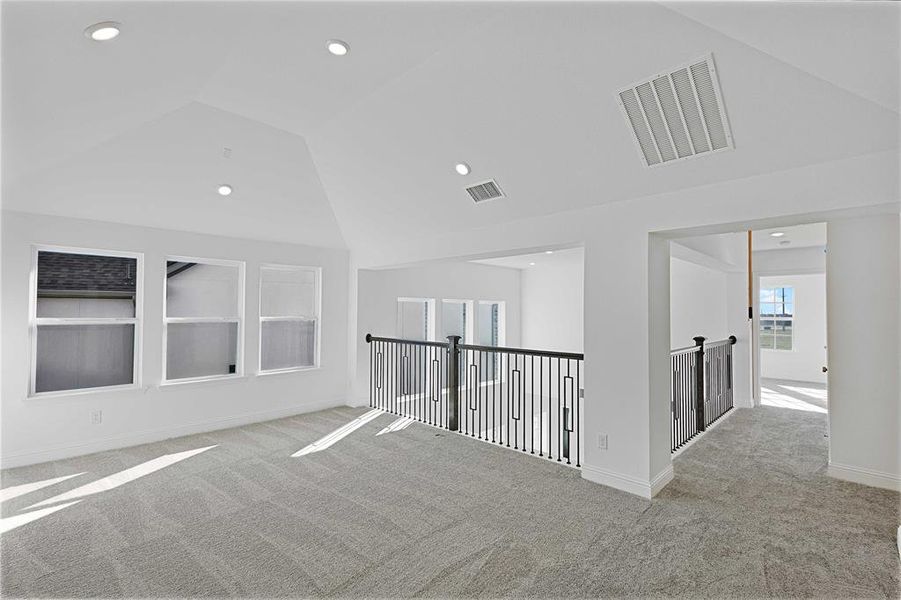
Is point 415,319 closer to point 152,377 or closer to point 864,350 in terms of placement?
point 152,377

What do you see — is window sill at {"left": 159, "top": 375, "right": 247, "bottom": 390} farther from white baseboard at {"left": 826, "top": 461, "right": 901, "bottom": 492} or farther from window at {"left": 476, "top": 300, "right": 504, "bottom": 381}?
white baseboard at {"left": 826, "top": 461, "right": 901, "bottom": 492}

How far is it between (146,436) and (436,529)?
3.60 meters

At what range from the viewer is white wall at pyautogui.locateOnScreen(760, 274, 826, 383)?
8.85 metres

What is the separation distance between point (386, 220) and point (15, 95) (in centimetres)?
341

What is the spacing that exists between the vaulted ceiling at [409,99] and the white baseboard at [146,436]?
2237 mm

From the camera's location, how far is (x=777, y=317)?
955cm

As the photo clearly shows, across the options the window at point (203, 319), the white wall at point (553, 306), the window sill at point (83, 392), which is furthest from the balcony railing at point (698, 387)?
the window sill at point (83, 392)

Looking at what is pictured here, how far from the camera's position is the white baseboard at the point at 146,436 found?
13.1 feet

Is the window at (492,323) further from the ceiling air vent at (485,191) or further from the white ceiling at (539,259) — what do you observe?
the ceiling air vent at (485,191)

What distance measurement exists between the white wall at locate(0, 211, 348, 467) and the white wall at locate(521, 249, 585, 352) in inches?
167

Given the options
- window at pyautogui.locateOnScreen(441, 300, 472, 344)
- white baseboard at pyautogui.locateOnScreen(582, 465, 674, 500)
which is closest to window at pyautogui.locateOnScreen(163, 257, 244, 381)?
window at pyautogui.locateOnScreen(441, 300, 472, 344)

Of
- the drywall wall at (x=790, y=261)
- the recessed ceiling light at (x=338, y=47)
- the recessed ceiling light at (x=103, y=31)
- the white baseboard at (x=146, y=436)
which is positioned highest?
the recessed ceiling light at (x=338, y=47)

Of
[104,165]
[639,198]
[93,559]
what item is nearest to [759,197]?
[639,198]

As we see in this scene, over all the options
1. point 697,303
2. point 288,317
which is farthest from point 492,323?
point 288,317
